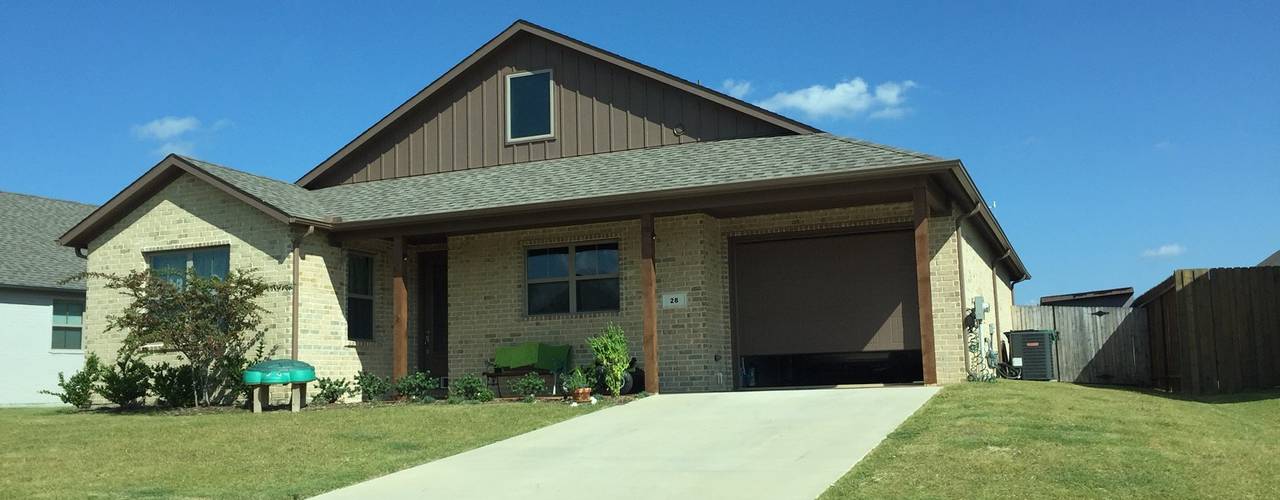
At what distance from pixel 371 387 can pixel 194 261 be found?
13.0 ft

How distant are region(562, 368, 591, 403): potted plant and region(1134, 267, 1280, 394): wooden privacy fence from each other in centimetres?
940

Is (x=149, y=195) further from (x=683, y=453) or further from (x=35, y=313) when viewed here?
(x=683, y=453)

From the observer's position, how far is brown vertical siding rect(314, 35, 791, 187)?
64.1 ft

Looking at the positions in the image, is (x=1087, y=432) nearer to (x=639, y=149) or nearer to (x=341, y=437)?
(x=341, y=437)

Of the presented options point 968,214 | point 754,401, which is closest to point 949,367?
point 968,214

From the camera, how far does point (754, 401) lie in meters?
14.5

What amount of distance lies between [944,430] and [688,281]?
23.4 feet

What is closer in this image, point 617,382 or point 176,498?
point 176,498

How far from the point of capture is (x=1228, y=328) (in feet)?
56.1

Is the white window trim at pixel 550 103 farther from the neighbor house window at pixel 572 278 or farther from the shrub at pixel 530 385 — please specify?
the shrub at pixel 530 385

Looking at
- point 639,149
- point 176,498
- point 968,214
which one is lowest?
point 176,498

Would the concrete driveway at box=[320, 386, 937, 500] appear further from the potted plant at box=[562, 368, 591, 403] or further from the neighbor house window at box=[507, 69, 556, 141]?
the neighbor house window at box=[507, 69, 556, 141]

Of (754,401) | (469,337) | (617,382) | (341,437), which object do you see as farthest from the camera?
(469,337)

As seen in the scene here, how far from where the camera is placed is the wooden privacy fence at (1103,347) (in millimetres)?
21828
